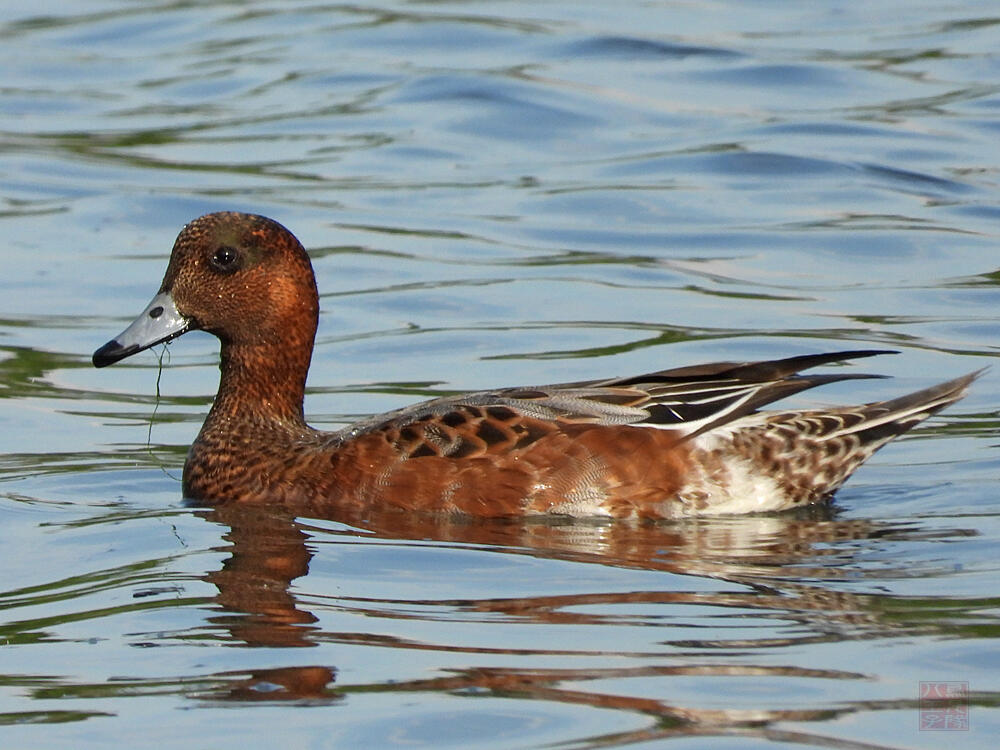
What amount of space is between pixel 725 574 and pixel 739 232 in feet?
19.4

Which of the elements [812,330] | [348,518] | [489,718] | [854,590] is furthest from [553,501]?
[812,330]

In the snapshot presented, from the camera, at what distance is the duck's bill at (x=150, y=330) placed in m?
7.59

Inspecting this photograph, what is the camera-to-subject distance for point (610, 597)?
5938 millimetres

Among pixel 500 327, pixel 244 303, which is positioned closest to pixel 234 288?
pixel 244 303

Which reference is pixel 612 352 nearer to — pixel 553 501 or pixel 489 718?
pixel 553 501

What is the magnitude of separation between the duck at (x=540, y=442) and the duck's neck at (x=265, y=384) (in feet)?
0.12

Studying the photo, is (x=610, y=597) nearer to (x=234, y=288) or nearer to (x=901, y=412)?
(x=901, y=412)

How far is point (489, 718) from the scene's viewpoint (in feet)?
16.0

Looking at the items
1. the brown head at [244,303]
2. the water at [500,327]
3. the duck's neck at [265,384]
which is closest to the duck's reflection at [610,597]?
the water at [500,327]

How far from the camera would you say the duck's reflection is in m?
5.08

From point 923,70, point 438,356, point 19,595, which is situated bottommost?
point 19,595

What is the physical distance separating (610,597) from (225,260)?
249cm

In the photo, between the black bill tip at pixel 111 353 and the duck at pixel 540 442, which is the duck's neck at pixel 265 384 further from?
the black bill tip at pixel 111 353

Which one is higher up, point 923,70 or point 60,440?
point 923,70
